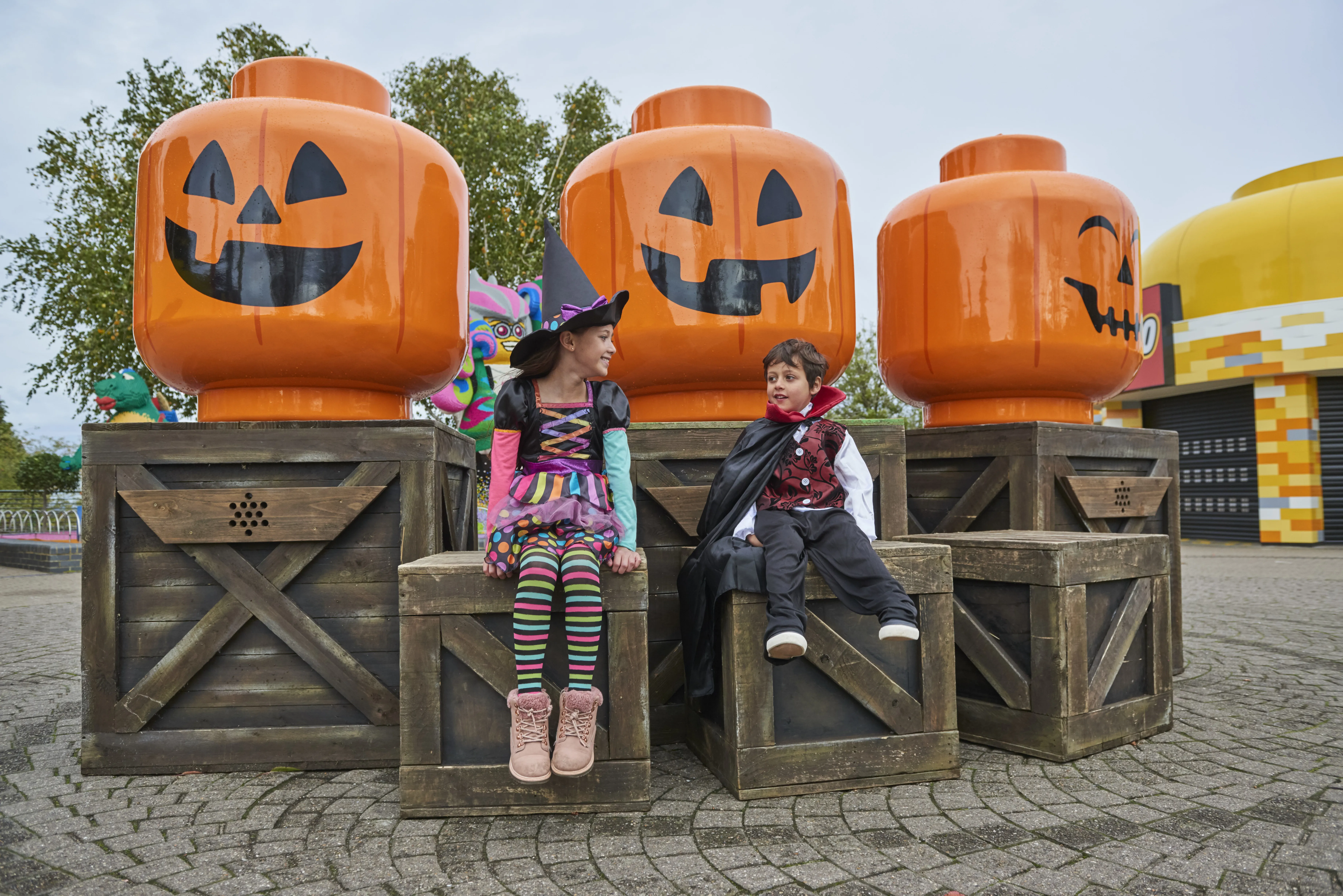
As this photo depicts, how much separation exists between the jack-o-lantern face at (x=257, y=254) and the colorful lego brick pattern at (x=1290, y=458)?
15.7 m

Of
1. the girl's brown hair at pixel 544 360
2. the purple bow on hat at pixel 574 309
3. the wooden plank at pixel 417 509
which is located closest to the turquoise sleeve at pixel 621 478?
the girl's brown hair at pixel 544 360

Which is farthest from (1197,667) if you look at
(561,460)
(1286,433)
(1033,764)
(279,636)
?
(1286,433)

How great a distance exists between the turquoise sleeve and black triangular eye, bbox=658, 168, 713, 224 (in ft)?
3.66

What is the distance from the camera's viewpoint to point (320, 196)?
10.1ft

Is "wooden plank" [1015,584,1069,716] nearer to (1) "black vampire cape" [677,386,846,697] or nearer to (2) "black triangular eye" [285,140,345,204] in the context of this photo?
(1) "black vampire cape" [677,386,846,697]

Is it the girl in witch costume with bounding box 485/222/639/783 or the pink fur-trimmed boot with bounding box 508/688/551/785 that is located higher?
the girl in witch costume with bounding box 485/222/639/783

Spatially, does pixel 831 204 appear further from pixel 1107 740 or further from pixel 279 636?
pixel 279 636

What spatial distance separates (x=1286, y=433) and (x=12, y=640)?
675 inches

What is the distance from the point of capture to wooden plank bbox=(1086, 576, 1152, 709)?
10.3ft

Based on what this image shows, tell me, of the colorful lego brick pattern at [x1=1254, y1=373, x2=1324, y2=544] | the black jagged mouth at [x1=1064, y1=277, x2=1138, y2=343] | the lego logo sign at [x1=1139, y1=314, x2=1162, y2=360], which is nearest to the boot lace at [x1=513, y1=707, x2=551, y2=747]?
the black jagged mouth at [x1=1064, y1=277, x2=1138, y2=343]

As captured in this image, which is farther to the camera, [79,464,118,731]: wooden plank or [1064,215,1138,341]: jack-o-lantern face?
[1064,215,1138,341]: jack-o-lantern face

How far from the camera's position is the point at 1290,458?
45.4 feet

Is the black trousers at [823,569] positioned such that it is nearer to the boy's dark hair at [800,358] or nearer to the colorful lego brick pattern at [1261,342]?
the boy's dark hair at [800,358]

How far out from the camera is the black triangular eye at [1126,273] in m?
4.16
